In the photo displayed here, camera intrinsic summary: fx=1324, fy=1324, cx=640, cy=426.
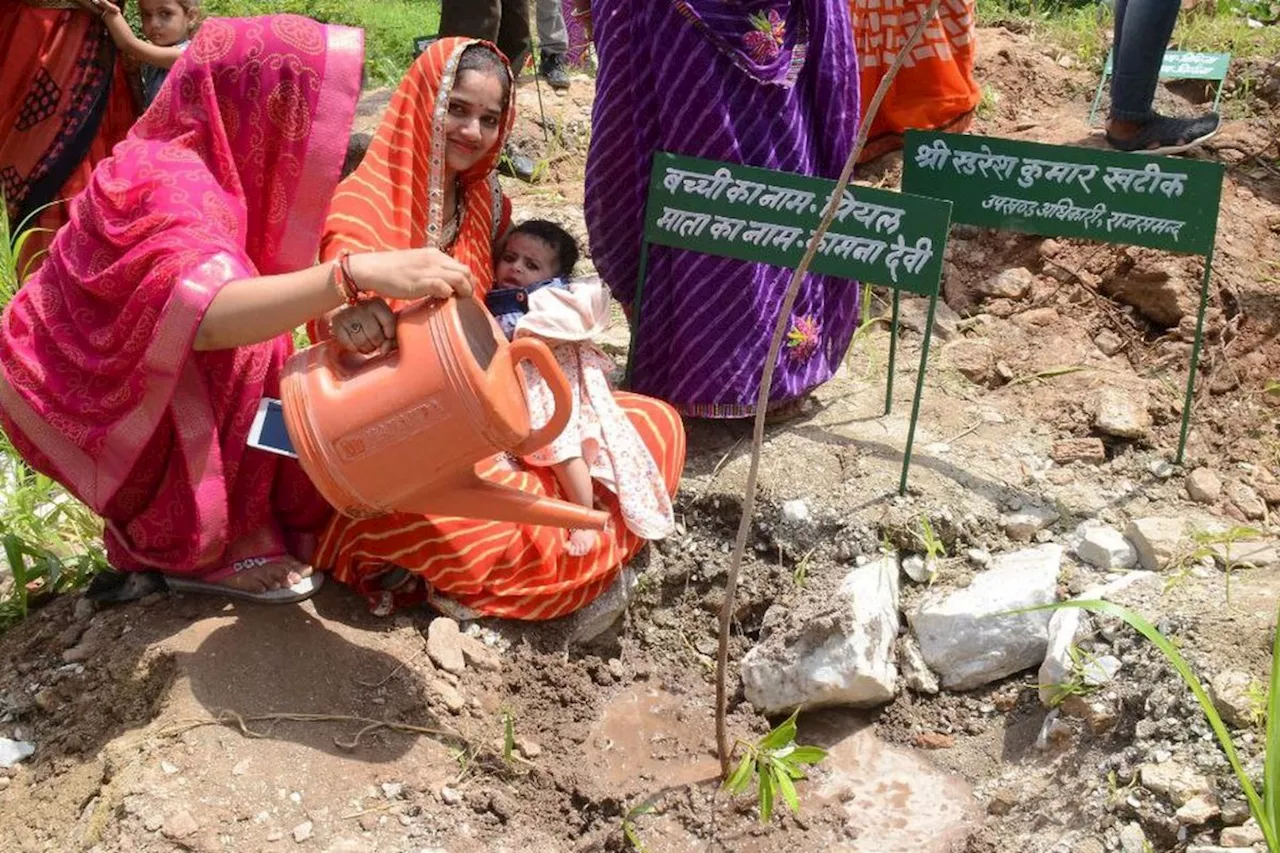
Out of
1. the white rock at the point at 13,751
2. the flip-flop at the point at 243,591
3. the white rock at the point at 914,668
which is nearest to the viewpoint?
the white rock at the point at 13,751

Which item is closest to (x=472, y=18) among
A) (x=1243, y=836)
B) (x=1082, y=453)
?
(x=1082, y=453)

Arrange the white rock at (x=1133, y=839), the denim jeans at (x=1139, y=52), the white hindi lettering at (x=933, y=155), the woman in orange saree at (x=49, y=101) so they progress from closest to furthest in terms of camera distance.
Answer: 1. the white rock at (x=1133, y=839)
2. the white hindi lettering at (x=933, y=155)
3. the woman in orange saree at (x=49, y=101)
4. the denim jeans at (x=1139, y=52)

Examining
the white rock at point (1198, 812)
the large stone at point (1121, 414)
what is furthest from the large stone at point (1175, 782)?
the large stone at point (1121, 414)

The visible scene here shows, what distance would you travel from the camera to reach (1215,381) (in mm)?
3635

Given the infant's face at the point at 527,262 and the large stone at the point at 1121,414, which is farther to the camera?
the large stone at the point at 1121,414

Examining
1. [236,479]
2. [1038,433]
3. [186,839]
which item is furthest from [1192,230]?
[186,839]

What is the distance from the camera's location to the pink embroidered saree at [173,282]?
242 centimetres

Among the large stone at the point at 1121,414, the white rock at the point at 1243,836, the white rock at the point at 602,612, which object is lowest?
the white rock at the point at 602,612

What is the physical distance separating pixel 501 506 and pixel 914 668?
40.4 inches

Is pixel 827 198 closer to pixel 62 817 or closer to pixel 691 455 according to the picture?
pixel 691 455

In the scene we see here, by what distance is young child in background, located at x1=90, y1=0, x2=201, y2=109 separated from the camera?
3.98m

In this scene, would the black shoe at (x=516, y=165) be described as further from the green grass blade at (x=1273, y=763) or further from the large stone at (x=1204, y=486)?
the green grass blade at (x=1273, y=763)

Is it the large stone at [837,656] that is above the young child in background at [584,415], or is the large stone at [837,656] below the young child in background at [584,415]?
below

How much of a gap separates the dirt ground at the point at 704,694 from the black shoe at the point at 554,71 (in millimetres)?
2858
